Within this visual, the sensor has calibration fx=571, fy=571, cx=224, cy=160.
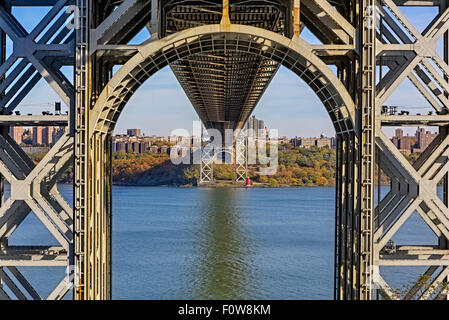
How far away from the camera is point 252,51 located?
13.8 m

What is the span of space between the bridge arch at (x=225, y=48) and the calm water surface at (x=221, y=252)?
13.8 m

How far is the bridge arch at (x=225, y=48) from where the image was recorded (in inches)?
492

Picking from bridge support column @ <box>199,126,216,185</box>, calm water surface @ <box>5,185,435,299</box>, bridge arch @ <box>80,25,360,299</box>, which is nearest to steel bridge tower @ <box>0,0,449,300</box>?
bridge arch @ <box>80,25,360,299</box>

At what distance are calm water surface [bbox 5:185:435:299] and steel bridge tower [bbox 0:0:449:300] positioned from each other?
494 inches

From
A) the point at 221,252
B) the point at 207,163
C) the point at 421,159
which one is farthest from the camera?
the point at 207,163

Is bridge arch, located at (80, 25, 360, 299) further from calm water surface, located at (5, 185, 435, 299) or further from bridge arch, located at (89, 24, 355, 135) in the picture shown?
calm water surface, located at (5, 185, 435, 299)

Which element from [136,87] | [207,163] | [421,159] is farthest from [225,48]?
[207,163]

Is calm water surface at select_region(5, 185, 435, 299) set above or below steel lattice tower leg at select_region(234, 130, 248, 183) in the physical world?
below

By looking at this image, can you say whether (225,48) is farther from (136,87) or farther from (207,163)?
(207,163)

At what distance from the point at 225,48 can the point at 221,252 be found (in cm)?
2555

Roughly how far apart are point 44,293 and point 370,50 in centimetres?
1814

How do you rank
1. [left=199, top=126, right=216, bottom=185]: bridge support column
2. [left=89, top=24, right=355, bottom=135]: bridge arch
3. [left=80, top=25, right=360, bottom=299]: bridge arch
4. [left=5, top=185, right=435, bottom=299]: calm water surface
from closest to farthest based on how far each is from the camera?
[left=80, top=25, right=360, bottom=299]: bridge arch < [left=89, top=24, right=355, bottom=135]: bridge arch < [left=5, top=185, right=435, bottom=299]: calm water surface < [left=199, top=126, right=216, bottom=185]: bridge support column

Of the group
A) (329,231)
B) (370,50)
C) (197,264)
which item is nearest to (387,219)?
(370,50)

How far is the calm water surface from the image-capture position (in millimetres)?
27125
